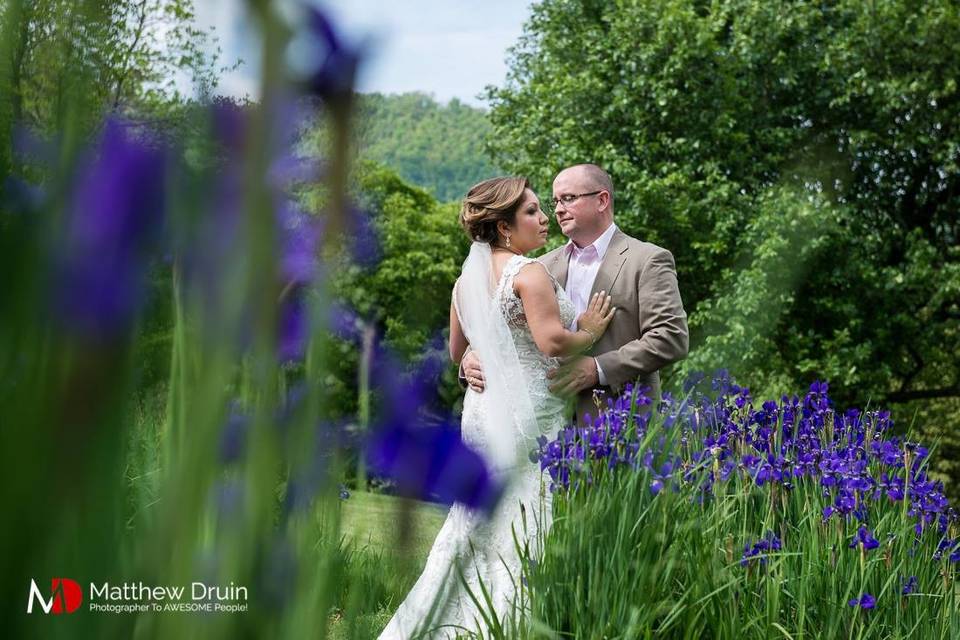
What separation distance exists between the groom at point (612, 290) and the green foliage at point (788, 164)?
32.4ft

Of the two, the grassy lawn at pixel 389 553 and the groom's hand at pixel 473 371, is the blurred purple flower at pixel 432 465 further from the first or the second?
the groom's hand at pixel 473 371

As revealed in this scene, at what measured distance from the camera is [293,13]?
1.59 ft

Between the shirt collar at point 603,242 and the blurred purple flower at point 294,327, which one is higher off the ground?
the shirt collar at point 603,242

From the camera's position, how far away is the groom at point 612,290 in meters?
4.27

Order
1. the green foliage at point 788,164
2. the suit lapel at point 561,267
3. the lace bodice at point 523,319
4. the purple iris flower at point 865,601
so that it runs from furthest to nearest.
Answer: the green foliage at point 788,164, the suit lapel at point 561,267, the lace bodice at point 523,319, the purple iris flower at point 865,601

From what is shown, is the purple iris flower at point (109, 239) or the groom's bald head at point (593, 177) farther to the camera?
the groom's bald head at point (593, 177)

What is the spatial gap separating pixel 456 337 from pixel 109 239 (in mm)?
3920

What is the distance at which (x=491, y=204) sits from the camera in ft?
13.3

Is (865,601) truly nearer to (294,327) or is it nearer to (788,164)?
(294,327)

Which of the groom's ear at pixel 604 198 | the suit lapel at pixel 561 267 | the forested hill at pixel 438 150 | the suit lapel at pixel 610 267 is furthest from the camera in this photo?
the forested hill at pixel 438 150

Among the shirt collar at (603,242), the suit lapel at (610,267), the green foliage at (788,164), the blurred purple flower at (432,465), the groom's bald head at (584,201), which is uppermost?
the green foliage at (788,164)

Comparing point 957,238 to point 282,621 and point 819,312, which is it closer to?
point 819,312

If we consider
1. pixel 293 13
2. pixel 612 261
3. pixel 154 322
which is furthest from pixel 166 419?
pixel 612 261

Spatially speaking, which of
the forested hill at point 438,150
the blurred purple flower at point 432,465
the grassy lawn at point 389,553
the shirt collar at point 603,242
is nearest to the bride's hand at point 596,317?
the shirt collar at point 603,242
